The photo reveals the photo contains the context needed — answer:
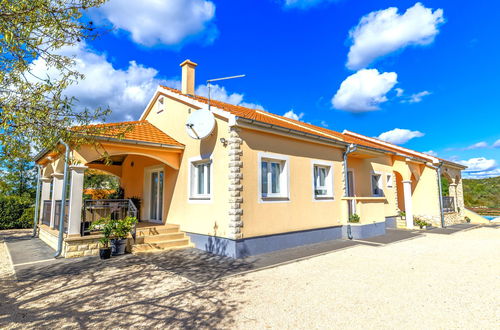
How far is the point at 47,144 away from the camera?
175 inches

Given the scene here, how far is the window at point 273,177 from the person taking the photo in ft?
A: 29.2

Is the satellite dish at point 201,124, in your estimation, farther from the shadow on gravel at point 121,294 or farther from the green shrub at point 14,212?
the green shrub at point 14,212

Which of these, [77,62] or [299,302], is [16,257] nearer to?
[77,62]

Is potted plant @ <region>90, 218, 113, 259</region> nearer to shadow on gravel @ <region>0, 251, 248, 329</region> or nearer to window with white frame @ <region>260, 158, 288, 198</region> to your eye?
shadow on gravel @ <region>0, 251, 248, 329</region>

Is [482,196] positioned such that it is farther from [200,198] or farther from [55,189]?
[55,189]

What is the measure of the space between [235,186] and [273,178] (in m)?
1.90

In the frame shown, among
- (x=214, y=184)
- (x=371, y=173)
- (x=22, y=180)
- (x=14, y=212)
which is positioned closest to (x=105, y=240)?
(x=214, y=184)

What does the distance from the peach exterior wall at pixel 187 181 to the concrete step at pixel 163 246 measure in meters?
0.47

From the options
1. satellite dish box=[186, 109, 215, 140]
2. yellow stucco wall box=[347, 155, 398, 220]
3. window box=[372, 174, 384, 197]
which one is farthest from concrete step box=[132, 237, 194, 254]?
window box=[372, 174, 384, 197]

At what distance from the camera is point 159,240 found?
909 centimetres

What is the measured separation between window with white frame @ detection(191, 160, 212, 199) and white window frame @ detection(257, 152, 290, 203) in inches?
70.8

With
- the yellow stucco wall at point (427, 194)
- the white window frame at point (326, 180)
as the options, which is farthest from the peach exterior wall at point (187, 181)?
the yellow stucco wall at point (427, 194)

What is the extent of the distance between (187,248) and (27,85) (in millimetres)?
6449

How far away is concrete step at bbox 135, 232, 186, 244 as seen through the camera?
870 centimetres
